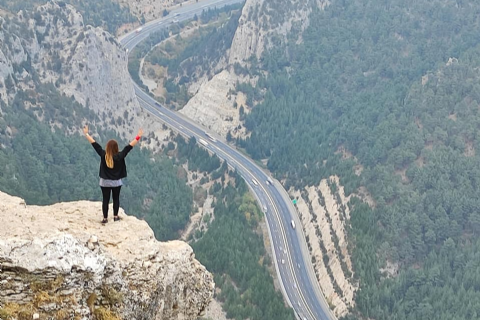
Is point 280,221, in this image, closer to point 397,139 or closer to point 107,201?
point 397,139

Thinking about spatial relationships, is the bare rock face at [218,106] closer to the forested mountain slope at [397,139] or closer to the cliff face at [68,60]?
the forested mountain slope at [397,139]

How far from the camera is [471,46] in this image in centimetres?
17150

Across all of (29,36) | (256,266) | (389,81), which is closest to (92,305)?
(256,266)

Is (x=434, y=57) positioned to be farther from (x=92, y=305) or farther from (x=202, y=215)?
(x=92, y=305)

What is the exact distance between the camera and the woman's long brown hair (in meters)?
28.1

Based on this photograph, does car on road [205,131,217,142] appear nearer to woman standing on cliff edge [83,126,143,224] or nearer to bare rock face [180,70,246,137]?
bare rock face [180,70,246,137]

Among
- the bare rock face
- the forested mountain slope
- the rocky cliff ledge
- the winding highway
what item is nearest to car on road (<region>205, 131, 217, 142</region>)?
the winding highway

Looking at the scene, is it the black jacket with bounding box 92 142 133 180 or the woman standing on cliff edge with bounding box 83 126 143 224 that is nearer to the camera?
the woman standing on cliff edge with bounding box 83 126 143 224

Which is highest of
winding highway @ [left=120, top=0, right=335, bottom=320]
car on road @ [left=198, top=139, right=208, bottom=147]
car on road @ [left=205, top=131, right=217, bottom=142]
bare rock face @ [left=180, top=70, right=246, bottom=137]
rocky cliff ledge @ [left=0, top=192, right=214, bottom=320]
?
rocky cliff ledge @ [left=0, top=192, right=214, bottom=320]

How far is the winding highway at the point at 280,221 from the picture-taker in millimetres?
131125

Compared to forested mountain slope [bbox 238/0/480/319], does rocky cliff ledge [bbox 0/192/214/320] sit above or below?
above

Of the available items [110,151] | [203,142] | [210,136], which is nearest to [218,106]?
[210,136]

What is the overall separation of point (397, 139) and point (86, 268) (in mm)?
139666

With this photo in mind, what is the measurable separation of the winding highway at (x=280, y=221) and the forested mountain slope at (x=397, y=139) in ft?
18.7
